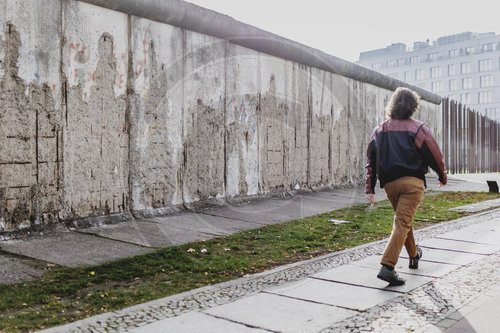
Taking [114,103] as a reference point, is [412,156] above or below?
below

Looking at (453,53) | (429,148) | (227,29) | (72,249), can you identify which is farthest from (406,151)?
(453,53)

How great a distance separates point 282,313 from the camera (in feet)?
12.1

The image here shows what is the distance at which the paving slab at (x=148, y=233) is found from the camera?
6098 millimetres

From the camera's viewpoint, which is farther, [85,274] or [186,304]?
[85,274]

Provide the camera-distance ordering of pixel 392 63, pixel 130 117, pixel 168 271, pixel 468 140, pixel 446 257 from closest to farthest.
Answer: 1. pixel 168 271
2. pixel 446 257
3. pixel 130 117
4. pixel 468 140
5. pixel 392 63

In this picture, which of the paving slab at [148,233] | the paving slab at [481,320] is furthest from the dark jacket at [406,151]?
the paving slab at [148,233]

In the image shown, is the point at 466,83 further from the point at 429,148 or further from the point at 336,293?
the point at 336,293

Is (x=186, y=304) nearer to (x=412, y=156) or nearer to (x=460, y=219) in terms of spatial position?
(x=412, y=156)

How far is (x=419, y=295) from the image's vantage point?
4188 millimetres

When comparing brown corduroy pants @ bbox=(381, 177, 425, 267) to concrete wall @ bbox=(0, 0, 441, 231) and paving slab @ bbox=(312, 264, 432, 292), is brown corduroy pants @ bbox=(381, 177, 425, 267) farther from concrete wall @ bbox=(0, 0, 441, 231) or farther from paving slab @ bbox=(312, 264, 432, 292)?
concrete wall @ bbox=(0, 0, 441, 231)

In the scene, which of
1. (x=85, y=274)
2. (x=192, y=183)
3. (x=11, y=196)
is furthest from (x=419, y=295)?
(x=192, y=183)

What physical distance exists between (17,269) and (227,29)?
6008 mm

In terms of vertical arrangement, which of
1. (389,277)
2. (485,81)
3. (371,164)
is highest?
(485,81)

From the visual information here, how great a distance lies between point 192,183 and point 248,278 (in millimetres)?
4203
